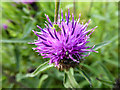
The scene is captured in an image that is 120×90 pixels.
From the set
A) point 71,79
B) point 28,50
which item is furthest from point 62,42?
point 28,50

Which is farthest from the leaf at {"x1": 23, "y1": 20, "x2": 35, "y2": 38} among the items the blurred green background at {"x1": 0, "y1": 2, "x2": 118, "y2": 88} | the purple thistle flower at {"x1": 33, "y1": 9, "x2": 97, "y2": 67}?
the purple thistle flower at {"x1": 33, "y1": 9, "x2": 97, "y2": 67}

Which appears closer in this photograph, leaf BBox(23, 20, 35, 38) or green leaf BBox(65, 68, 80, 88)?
green leaf BBox(65, 68, 80, 88)

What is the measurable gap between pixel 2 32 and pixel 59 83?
120 cm

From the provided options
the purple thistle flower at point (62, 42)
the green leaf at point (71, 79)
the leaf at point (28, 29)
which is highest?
the leaf at point (28, 29)

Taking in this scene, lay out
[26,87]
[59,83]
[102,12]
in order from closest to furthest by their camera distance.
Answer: [26,87] < [59,83] < [102,12]

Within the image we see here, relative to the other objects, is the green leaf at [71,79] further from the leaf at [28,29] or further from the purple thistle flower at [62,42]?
the leaf at [28,29]

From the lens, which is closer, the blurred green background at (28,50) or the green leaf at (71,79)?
the green leaf at (71,79)

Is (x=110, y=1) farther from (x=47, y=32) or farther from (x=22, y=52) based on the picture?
(x=47, y=32)

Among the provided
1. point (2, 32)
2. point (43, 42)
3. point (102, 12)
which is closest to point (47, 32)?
point (43, 42)

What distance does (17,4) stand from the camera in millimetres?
2047

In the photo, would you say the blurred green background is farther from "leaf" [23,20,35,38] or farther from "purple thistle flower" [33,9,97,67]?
"purple thistle flower" [33,9,97,67]

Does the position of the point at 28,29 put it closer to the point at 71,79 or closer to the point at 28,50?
the point at 28,50

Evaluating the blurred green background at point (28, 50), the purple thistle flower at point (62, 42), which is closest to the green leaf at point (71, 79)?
the purple thistle flower at point (62, 42)

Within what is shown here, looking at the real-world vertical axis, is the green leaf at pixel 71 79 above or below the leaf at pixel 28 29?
→ below
